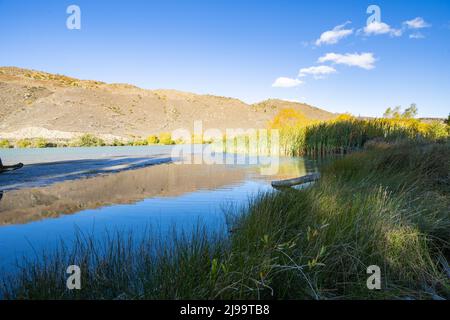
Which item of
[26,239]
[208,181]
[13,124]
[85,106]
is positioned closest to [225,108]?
[85,106]

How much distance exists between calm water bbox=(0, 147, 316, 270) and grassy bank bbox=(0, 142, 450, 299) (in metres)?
0.55

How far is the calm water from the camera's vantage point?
9.80 ft

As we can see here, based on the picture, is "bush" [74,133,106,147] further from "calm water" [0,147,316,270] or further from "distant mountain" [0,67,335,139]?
"calm water" [0,147,316,270]

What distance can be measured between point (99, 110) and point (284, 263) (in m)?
42.0

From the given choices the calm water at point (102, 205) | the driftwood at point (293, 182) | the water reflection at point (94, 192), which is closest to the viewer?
the calm water at point (102, 205)

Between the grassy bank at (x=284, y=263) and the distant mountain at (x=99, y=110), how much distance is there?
2551 centimetres

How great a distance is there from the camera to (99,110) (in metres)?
39.2

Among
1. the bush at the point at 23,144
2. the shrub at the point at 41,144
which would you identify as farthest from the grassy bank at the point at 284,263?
the bush at the point at 23,144

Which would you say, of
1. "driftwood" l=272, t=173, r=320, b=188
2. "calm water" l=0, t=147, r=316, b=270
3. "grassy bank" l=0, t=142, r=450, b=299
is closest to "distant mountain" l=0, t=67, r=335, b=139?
"calm water" l=0, t=147, r=316, b=270

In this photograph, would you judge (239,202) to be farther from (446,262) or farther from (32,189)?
(32,189)

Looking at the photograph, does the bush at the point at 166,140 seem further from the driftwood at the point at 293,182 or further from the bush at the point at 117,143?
the driftwood at the point at 293,182

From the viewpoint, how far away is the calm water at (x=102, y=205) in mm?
2986
